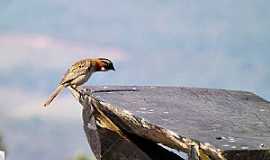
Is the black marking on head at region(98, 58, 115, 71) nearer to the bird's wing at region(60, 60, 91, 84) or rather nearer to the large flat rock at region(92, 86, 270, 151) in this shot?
the bird's wing at region(60, 60, 91, 84)

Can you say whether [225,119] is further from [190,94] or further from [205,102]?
[190,94]

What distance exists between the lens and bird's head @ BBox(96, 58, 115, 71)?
7227 mm

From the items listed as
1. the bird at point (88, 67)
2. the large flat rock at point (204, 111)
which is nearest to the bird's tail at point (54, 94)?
the bird at point (88, 67)

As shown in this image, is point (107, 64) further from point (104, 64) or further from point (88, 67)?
point (88, 67)

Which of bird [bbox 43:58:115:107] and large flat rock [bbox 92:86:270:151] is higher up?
bird [bbox 43:58:115:107]

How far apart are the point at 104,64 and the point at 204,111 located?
3.99m

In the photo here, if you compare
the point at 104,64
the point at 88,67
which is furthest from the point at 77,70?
the point at 104,64

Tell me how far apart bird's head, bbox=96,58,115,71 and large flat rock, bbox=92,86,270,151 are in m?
2.89

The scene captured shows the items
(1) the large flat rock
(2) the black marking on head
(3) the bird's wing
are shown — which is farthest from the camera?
(2) the black marking on head

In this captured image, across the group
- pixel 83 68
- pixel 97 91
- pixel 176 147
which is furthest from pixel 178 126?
pixel 83 68

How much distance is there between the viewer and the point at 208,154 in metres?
2.48

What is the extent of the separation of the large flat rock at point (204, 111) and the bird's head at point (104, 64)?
9.49 ft

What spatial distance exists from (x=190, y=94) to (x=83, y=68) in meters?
3.29

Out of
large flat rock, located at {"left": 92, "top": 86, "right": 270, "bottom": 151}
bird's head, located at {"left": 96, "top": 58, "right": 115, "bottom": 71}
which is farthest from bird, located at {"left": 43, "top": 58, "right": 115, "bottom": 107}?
large flat rock, located at {"left": 92, "top": 86, "right": 270, "bottom": 151}
